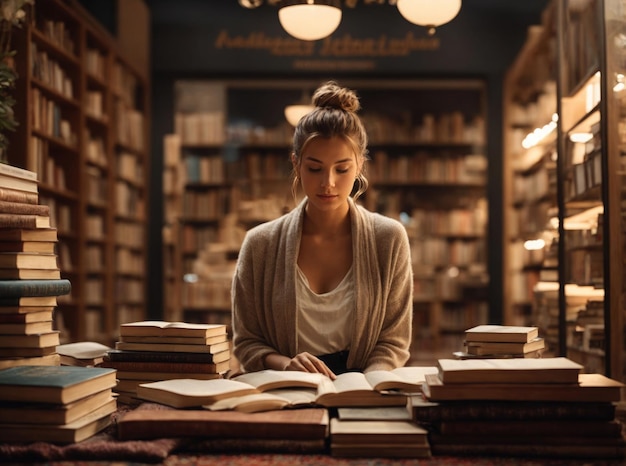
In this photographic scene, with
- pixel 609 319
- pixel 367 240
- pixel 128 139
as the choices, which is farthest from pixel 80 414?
pixel 128 139

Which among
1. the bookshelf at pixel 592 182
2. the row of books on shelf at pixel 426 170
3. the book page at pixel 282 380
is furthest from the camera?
the row of books on shelf at pixel 426 170

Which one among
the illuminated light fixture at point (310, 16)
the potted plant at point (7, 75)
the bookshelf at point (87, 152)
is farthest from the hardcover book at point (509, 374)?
the bookshelf at point (87, 152)

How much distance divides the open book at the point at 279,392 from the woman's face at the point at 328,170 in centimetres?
70

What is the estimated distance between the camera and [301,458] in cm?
139

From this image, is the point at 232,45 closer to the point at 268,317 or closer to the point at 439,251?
the point at 439,251

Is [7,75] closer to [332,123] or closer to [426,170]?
[332,123]

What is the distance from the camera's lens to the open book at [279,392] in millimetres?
1539

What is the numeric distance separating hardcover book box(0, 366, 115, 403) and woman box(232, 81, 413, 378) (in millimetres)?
763

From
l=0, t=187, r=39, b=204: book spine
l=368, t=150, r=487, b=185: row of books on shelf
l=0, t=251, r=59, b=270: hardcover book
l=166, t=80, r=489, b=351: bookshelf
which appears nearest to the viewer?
l=0, t=251, r=59, b=270: hardcover book

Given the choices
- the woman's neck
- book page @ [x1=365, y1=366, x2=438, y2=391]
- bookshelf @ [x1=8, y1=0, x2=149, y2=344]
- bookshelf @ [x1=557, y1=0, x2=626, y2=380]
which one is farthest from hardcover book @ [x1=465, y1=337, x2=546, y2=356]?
bookshelf @ [x1=8, y1=0, x2=149, y2=344]

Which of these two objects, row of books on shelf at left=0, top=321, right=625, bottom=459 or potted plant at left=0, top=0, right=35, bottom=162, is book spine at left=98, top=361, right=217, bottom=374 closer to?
row of books on shelf at left=0, top=321, right=625, bottom=459

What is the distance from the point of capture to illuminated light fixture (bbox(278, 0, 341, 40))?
16.9 ft

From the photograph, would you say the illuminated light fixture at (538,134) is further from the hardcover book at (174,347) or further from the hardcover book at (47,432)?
the hardcover book at (47,432)

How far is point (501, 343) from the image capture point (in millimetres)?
1893
